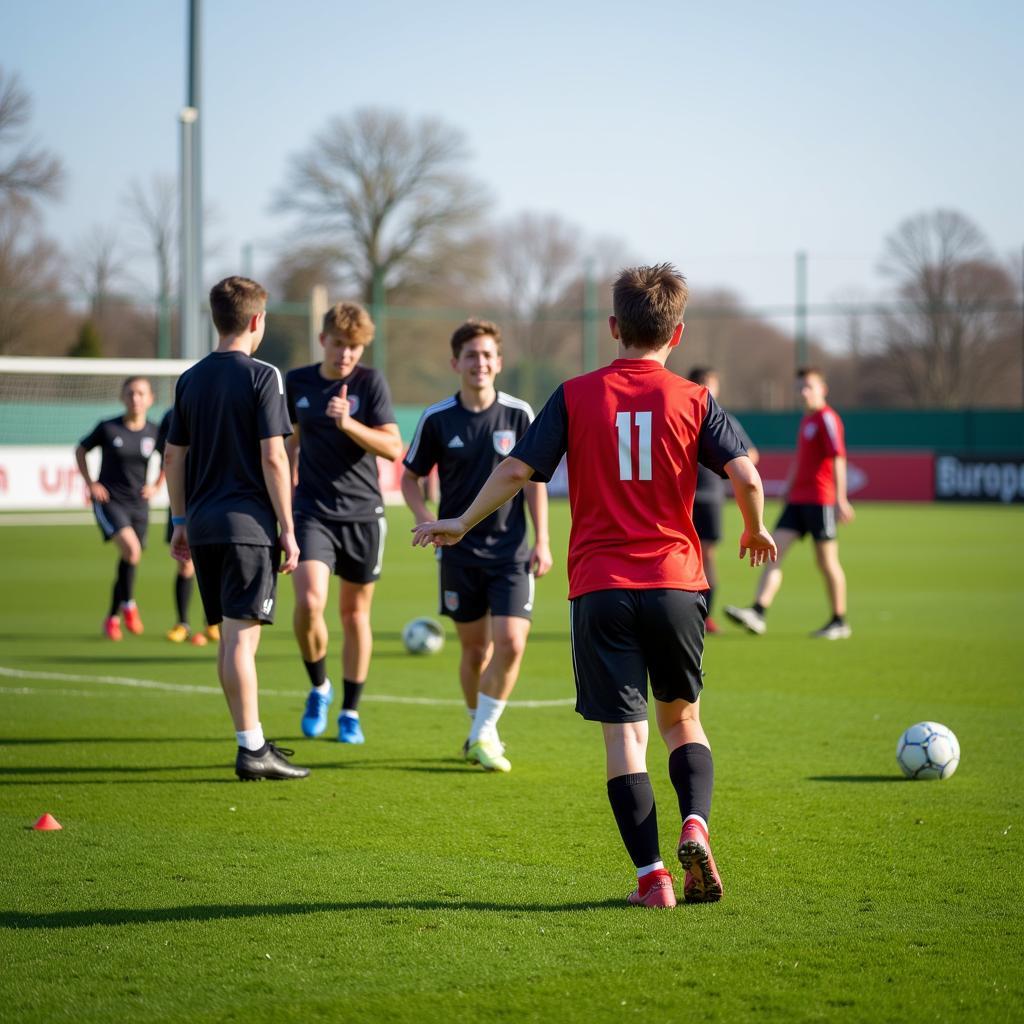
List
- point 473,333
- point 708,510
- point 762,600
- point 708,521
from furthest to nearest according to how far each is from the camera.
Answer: point 762,600, point 708,510, point 708,521, point 473,333

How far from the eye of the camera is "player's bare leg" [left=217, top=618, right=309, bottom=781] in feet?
20.7

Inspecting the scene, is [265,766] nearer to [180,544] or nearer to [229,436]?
[180,544]

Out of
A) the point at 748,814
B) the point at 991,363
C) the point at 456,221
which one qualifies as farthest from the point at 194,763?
the point at 456,221

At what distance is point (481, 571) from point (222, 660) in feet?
4.45

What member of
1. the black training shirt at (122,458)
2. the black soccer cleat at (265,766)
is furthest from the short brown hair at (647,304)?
the black training shirt at (122,458)

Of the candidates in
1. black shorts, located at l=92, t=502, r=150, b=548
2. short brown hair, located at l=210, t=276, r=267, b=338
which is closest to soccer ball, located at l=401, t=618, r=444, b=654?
black shorts, located at l=92, t=502, r=150, b=548

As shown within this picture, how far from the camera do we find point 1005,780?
6.54 meters

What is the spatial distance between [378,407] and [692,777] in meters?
3.52

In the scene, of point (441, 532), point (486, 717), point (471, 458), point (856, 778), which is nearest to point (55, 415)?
point (471, 458)

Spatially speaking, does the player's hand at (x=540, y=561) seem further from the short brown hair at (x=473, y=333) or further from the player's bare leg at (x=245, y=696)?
the player's bare leg at (x=245, y=696)

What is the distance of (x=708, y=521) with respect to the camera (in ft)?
39.0

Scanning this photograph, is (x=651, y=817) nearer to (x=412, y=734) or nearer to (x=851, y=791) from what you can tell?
(x=851, y=791)

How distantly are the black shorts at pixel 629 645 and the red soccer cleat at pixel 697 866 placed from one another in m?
0.39

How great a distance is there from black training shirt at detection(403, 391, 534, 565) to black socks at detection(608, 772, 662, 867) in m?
2.52
